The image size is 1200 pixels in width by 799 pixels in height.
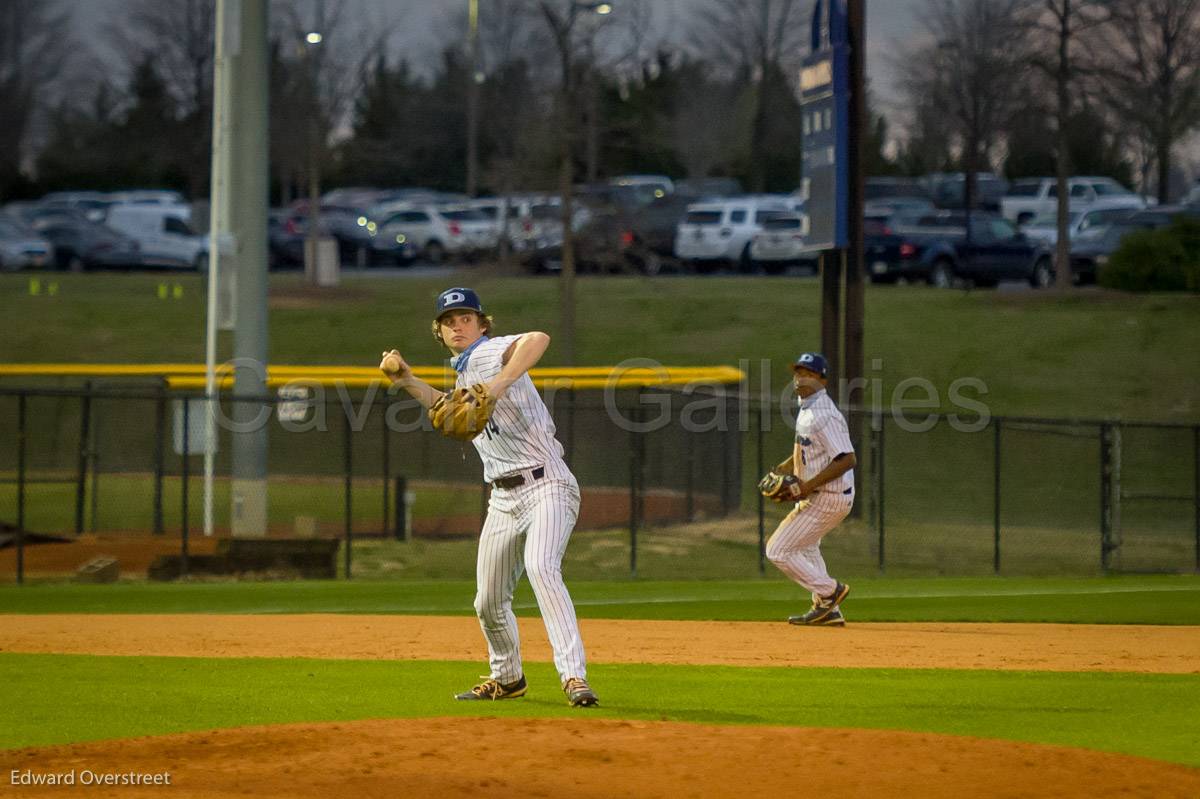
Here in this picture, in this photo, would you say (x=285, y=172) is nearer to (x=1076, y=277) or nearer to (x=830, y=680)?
(x=1076, y=277)

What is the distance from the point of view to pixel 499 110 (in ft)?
204

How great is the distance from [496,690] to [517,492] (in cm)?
116

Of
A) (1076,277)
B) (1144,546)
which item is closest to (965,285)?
(1076,277)

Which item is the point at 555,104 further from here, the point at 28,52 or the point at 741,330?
the point at 28,52

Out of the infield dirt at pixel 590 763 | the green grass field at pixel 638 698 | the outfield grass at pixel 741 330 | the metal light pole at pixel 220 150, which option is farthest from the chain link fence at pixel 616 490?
the infield dirt at pixel 590 763

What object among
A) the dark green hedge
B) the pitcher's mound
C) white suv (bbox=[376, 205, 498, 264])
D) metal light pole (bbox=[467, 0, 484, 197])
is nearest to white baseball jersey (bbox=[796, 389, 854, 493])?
the pitcher's mound

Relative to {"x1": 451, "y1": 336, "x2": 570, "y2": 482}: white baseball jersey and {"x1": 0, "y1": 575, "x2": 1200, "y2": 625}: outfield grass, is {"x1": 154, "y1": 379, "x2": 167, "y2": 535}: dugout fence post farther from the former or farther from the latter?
{"x1": 451, "y1": 336, "x2": 570, "y2": 482}: white baseball jersey

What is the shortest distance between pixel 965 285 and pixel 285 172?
25.5m

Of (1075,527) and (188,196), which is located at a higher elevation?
(188,196)

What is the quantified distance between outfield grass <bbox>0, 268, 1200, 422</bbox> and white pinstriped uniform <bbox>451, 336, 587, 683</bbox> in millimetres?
23476

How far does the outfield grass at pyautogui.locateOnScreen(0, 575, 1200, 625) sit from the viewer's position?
45.7ft

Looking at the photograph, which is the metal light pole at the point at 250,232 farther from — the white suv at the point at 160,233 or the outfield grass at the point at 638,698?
the white suv at the point at 160,233

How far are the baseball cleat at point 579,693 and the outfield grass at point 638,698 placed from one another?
0.20 ft

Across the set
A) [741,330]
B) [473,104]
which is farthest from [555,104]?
[473,104]
